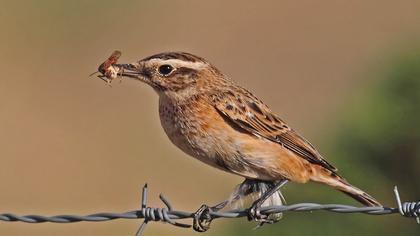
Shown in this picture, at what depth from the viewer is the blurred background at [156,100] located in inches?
478

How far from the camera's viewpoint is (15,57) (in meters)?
28.2

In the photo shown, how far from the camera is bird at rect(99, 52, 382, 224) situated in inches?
338

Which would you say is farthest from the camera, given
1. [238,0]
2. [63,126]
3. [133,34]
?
[238,0]

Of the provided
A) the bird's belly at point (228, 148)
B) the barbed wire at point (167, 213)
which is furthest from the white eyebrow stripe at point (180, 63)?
the barbed wire at point (167, 213)

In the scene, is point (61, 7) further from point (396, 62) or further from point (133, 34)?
point (396, 62)

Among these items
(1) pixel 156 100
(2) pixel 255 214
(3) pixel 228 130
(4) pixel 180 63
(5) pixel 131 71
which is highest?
(1) pixel 156 100

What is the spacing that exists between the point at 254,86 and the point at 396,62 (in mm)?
13481

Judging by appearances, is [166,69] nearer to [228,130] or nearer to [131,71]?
[131,71]

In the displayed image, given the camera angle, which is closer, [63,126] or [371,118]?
[371,118]

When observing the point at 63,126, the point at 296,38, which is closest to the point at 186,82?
the point at 63,126

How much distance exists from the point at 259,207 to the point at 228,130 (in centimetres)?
74

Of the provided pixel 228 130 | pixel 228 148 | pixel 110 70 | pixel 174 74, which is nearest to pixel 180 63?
pixel 174 74

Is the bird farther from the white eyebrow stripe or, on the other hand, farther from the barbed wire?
the barbed wire

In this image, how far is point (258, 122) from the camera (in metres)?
8.93
